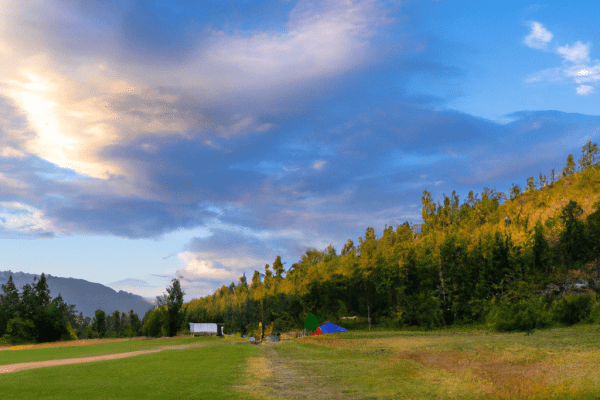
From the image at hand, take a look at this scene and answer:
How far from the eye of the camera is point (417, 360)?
19.8m

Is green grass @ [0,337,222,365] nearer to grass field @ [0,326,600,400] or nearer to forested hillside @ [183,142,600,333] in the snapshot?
grass field @ [0,326,600,400]

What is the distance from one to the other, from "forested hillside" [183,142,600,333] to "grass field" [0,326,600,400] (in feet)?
56.2

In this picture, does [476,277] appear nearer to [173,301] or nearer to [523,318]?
[523,318]

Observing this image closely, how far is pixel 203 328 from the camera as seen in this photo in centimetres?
7012

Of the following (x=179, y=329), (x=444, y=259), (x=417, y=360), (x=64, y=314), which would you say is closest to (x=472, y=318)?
(x=444, y=259)

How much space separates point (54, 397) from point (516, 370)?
14302 millimetres

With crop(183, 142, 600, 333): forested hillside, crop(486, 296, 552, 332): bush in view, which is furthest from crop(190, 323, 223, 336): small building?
crop(486, 296, 552, 332): bush

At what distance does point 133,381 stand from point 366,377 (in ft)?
27.5

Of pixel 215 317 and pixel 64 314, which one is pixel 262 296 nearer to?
pixel 215 317

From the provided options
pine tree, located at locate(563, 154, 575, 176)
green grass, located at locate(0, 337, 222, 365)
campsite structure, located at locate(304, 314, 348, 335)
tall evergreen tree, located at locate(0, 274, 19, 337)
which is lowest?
campsite structure, located at locate(304, 314, 348, 335)

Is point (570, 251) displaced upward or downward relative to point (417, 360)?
upward

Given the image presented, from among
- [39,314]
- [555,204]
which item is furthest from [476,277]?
[39,314]

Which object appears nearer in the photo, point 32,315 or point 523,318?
point 523,318

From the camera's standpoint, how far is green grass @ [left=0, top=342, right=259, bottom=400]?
44.4 ft
